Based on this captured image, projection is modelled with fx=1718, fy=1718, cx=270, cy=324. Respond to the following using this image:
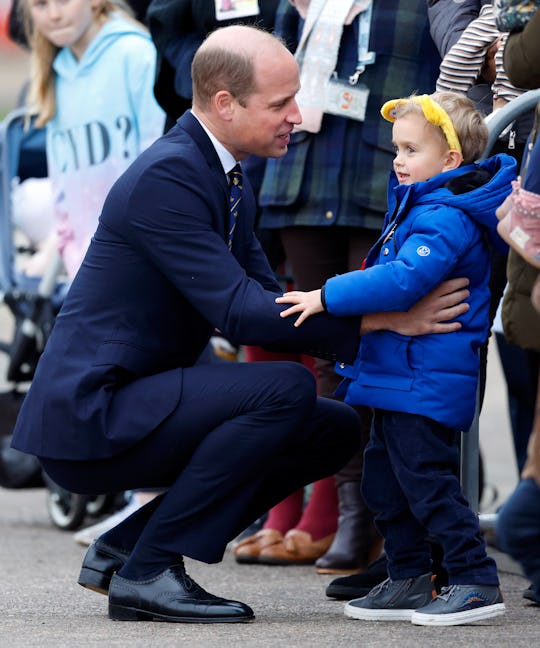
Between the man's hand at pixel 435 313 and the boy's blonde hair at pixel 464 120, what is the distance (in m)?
0.31

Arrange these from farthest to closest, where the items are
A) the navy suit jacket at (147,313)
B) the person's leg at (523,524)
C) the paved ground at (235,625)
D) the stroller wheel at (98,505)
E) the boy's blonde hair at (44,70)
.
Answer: the stroller wheel at (98,505) → the boy's blonde hair at (44,70) → the navy suit jacket at (147,313) → the paved ground at (235,625) → the person's leg at (523,524)

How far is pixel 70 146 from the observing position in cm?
596

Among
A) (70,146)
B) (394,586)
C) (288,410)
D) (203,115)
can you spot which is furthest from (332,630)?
(70,146)

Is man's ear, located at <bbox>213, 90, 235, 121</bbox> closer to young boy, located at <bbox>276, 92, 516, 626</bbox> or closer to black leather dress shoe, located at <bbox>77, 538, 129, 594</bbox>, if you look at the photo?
young boy, located at <bbox>276, 92, 516, 626</bbox>

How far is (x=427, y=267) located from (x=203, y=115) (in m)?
0.74

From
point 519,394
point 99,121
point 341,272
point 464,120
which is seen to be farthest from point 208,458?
point 99,121

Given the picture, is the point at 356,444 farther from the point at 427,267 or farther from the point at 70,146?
the point at 70,146

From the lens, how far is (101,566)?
4176 millimetres

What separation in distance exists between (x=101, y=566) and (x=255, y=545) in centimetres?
108

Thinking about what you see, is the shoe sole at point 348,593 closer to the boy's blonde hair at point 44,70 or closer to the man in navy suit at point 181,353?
the man in navy suit at point 181,353

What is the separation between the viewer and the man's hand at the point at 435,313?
12.5ft

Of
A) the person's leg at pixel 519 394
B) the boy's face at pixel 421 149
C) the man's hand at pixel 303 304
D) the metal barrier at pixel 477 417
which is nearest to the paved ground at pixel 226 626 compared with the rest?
the metal barrier at pixel 477 417

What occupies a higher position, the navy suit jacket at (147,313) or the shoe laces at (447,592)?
the navy suit jacket at (147,313)

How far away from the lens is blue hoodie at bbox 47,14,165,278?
5887mm
